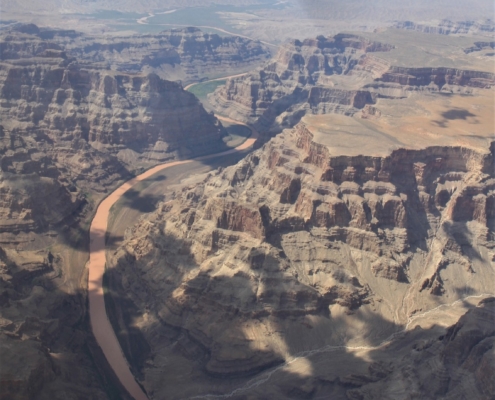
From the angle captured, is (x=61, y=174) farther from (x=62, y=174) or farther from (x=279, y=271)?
(x=279, y=271)

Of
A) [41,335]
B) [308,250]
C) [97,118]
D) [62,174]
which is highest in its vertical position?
[97,118]

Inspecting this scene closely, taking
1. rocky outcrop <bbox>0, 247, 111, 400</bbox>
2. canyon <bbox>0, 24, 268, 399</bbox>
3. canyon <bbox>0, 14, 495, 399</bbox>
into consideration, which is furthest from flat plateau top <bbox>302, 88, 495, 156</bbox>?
canyon <bbox>0, 24, 268, 399</bbox>

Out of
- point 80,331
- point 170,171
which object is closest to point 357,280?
point 80,331

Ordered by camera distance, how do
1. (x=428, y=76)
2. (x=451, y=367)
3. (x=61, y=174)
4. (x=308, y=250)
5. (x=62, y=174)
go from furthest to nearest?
(x=428, y=76) → (x=62, y=174) → (x=61, y=174) → (x=308, y=250) → (x=451, y=367)

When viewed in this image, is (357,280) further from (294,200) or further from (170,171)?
(170,171)

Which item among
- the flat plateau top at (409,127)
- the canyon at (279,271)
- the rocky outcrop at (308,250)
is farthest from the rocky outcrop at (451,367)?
the flat plateau top at (409,127)

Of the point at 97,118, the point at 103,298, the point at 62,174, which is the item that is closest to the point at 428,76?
the point at 97,118

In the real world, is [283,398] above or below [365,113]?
below

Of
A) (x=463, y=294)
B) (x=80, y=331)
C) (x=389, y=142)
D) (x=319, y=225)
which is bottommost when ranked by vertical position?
(x=80, y=331)
